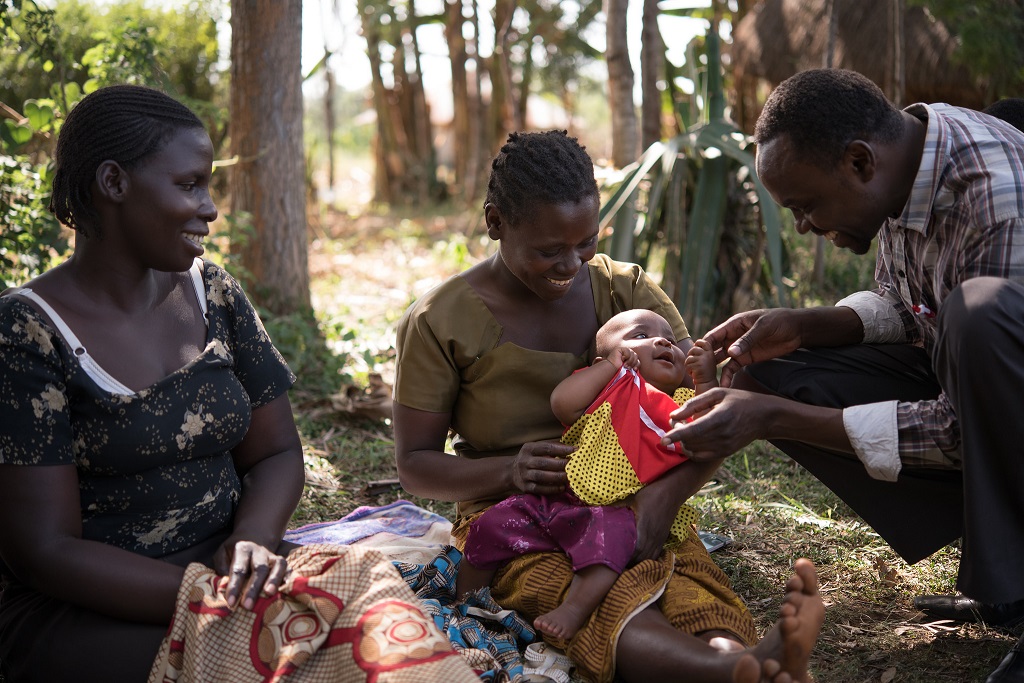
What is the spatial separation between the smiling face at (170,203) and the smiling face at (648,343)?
110cm

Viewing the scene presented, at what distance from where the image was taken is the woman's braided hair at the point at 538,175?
2.51 meters

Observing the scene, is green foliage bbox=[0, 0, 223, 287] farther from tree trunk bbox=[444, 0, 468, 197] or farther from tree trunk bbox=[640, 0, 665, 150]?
tree trunk bbox=[444, 0, 468, 197]

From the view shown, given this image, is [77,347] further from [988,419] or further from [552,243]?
[988,419]

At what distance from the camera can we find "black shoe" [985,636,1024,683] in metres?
2.19

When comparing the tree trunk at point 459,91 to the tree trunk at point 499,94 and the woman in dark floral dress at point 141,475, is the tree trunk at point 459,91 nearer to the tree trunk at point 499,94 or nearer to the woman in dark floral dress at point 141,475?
the tree trunk at point 499,94

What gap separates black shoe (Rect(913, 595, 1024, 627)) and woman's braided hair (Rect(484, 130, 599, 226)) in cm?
149

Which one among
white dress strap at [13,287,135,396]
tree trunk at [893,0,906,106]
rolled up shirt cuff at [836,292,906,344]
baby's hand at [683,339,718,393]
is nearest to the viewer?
white dress strap at [13,287,135,396]

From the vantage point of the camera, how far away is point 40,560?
2.00m

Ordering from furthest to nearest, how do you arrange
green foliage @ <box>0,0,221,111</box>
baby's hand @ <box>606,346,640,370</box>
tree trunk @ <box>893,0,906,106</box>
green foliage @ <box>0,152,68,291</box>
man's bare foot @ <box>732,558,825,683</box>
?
1. tree trunk @ <box>893,0,906,106</box>
2. green foliage @ <box>0,0,221,111</box>
3. green foliage @ <box>0,152,68,291</box>
4. baby's hand @ <box>606,346,640,370</box>
5. man's bare foot @ <box>732,558,825,683</box>

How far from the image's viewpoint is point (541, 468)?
8.06ft

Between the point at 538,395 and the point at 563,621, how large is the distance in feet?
2.20

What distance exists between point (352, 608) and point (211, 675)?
1.01 feet

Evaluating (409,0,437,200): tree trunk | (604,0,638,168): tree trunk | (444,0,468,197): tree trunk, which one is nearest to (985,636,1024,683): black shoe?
(604,0,638,168): tree trunk

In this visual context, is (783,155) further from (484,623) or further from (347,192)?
(347,192)
